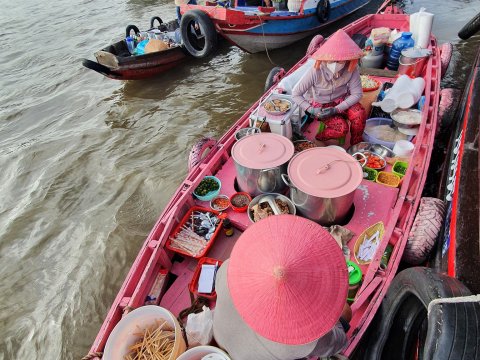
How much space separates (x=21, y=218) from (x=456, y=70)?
33.7ft

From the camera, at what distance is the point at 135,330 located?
2.36m

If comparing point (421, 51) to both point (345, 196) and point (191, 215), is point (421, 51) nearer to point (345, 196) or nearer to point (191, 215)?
point (345, 196)

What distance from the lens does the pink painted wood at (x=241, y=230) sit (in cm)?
254

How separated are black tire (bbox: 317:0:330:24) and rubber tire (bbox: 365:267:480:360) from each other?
9085 mm

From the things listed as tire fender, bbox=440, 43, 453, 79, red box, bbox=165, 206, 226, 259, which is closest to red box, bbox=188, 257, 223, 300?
red box, bbox=165, 206, 226, 259

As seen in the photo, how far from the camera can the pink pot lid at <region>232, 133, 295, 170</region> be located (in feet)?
10.5

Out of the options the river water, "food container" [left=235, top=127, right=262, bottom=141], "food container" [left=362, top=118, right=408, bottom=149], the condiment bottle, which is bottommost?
the river water

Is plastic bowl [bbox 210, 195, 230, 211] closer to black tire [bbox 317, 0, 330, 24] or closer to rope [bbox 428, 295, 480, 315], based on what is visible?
rope [bbox 428, 295, 480, 315]

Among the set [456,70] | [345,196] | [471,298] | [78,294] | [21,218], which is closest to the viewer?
[471,298]

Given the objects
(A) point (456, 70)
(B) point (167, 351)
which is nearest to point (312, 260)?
(B) point (167, 351)

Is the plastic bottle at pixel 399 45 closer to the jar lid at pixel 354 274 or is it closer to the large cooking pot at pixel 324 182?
the large cooking pot at pixel 324 182

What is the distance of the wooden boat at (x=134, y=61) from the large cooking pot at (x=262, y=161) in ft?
19.4

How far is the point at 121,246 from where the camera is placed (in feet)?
15.3

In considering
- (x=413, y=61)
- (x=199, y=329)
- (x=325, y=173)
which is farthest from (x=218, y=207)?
(x=413, y=61)
